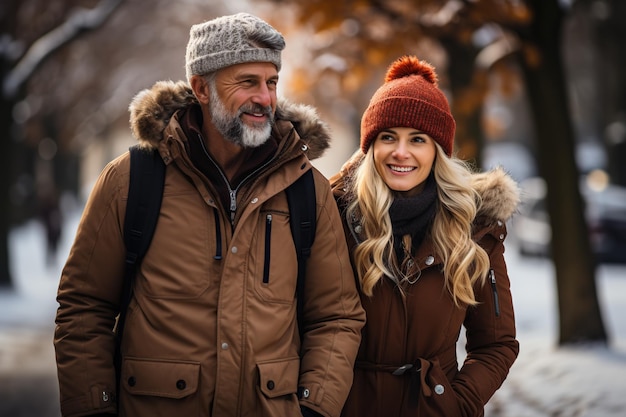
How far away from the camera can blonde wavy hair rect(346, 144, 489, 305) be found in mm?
3494

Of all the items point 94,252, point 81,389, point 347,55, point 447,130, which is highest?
point 347,55

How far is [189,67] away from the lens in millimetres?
3490

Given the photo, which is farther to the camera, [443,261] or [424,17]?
[424,17]

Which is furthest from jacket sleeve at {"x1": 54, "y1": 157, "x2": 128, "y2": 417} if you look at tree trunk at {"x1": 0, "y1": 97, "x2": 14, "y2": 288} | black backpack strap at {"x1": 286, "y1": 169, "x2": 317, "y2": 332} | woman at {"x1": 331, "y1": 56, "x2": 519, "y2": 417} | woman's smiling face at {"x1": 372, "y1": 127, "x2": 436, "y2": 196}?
tree trunk at {"x1": 0, "y1": 97, "x2": 14, "y2": 288}

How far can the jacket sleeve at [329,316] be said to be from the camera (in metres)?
3.27

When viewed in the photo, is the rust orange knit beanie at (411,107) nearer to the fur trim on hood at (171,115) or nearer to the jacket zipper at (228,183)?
the fur trim on hood at (171,115)

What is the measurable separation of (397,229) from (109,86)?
35.1m

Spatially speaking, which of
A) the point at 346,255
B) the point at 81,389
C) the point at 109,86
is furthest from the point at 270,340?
the point at 109,86

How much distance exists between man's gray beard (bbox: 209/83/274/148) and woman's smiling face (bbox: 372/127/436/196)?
565 millimetres

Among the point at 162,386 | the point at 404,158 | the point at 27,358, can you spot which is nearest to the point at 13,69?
the point at 27,358

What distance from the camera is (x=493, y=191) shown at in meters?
3.71

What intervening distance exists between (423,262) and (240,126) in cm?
95

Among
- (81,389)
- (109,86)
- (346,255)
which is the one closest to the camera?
(81,389)

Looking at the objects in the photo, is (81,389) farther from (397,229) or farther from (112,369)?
(397,229)
